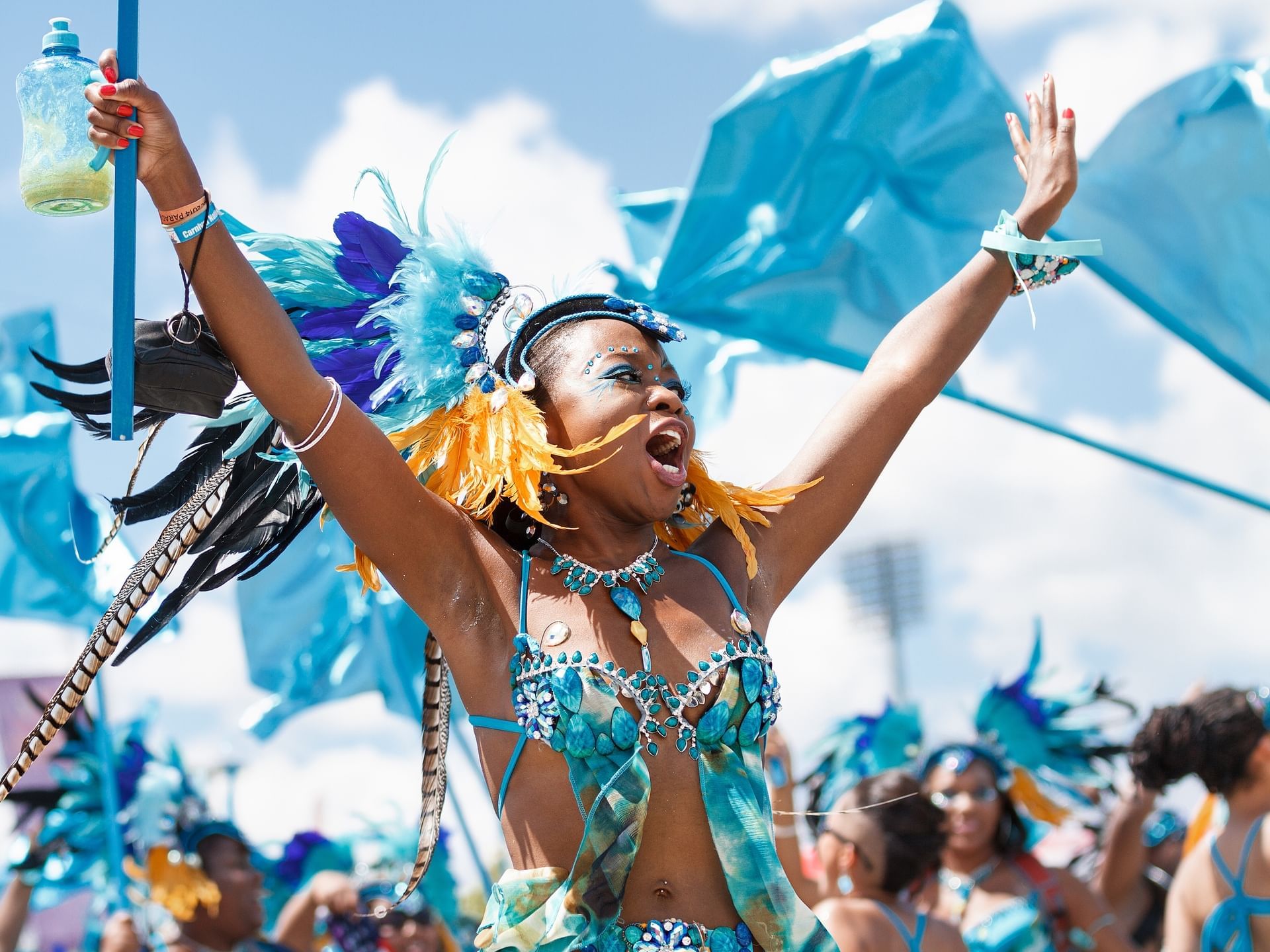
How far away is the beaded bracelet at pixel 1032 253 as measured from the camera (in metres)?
3.21

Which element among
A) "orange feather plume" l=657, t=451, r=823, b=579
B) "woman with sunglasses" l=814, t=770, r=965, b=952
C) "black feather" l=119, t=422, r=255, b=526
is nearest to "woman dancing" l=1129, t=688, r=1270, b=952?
"woman with sunglasses" l=814, t=770, r=965, b=952

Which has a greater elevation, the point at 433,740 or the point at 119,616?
the point at 119,616

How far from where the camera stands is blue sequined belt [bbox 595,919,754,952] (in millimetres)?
2463

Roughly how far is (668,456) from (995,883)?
395 cm

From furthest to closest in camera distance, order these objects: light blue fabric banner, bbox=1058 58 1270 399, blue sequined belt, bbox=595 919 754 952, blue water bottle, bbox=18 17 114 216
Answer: light blue fabric banner, bbox=1058 58 1270 399 → blue sequined belt, bbox=595 919 754 952 → blue water bottle, bbox=18 17 114 216

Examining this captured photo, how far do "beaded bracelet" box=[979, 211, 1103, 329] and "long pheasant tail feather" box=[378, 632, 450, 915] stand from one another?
1431mm

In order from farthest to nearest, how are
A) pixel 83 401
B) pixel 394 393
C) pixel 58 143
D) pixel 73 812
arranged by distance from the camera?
pixel 73 812 → pixel 394 393 → pixel 83 401 → pixel 58 143

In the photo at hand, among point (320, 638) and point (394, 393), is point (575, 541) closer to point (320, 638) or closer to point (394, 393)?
point (394, 393)

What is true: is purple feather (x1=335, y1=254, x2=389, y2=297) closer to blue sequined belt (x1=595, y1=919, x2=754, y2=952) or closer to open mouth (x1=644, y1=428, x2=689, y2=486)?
open mouth (x1=644, y1=428, x2=689, y2=486)

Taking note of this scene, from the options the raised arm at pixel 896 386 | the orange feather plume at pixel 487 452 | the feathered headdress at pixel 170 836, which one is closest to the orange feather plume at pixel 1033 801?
the feathered headdress at pixel 170 836

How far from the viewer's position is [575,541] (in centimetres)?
284

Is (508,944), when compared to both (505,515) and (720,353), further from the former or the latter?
(720,353)

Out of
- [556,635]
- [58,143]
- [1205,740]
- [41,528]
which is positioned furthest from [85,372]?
[41,528]

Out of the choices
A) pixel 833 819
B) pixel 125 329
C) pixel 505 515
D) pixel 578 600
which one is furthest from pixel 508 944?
pixel 833 819
